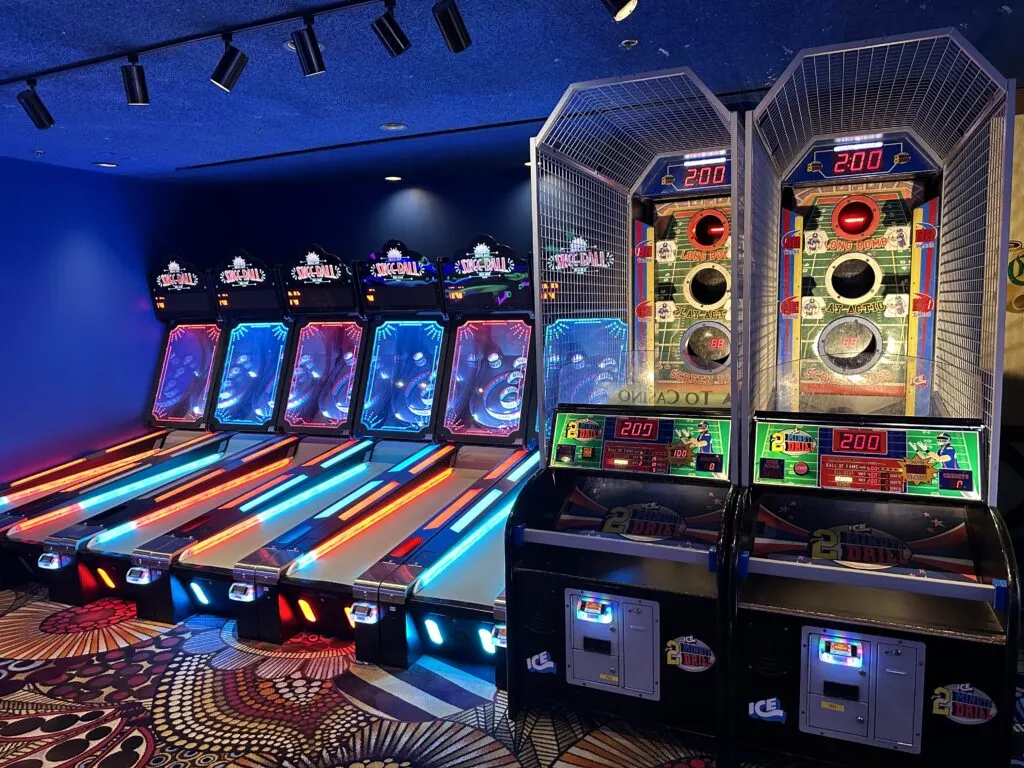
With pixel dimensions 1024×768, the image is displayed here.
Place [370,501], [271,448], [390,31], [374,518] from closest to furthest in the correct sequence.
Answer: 1. [390,31]
2. [374,518]
3. [370,501]
4. [271,448]

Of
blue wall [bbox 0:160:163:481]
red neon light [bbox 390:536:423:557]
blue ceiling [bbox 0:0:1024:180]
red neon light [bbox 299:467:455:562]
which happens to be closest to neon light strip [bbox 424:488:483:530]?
red neon light [bbox 390:536:423:557]

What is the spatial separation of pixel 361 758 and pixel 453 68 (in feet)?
9.42

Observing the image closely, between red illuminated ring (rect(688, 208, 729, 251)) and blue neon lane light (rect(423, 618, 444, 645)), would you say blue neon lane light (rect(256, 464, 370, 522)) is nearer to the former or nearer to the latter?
blue neon lane light (rect(423, 618, 444, 645))

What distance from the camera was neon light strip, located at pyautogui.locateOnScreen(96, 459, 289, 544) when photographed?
12.8 feet

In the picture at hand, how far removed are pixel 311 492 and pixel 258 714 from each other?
1729 mm

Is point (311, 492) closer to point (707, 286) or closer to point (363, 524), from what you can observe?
point (363, 524)

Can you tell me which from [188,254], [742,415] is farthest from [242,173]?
[742,415]

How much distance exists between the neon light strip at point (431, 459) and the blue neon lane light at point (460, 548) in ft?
2.43

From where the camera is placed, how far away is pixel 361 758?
2.59m

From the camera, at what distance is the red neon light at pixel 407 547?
338cm

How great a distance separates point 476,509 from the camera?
383 centimetres

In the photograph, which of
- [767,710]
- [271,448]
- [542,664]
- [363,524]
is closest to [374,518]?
[363,524]

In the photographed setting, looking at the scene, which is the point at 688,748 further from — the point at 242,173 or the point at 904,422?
the point at 242,173

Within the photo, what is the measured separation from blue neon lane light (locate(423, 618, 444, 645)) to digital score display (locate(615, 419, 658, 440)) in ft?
4.07
